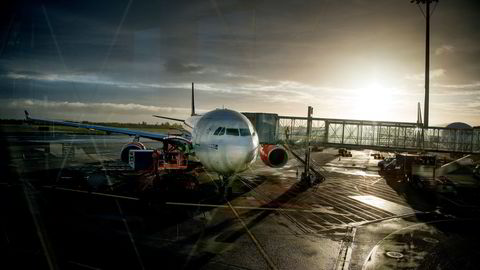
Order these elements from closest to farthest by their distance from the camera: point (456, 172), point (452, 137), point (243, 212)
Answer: point (243, 212)
point (452, 137)
point (456, 172)

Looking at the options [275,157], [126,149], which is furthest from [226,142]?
[126,149]

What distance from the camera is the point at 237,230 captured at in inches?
539

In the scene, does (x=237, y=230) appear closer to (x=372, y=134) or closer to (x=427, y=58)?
(x=372, y=134)

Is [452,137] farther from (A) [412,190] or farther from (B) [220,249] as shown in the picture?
(B) [220,249]

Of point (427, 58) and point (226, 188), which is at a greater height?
point (427, 58)

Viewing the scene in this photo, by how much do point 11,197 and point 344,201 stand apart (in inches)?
776

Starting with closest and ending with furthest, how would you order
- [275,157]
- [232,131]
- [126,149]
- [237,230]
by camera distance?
1. [237,230]
2. [232,131]
3. [275,157]
4. [126,149]

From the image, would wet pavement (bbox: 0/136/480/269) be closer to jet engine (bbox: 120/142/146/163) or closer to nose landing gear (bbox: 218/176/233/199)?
nose landing gear (bbox: 218/176/233/199)

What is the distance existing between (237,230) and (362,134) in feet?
70.7

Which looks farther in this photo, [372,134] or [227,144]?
[372,134]

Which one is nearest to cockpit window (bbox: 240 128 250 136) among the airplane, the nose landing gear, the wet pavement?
the airplane

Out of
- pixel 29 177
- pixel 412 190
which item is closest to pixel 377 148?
pixel 412 190

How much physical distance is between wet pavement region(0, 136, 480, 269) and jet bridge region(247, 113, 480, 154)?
7754 mm

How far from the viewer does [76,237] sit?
39.5 feet
